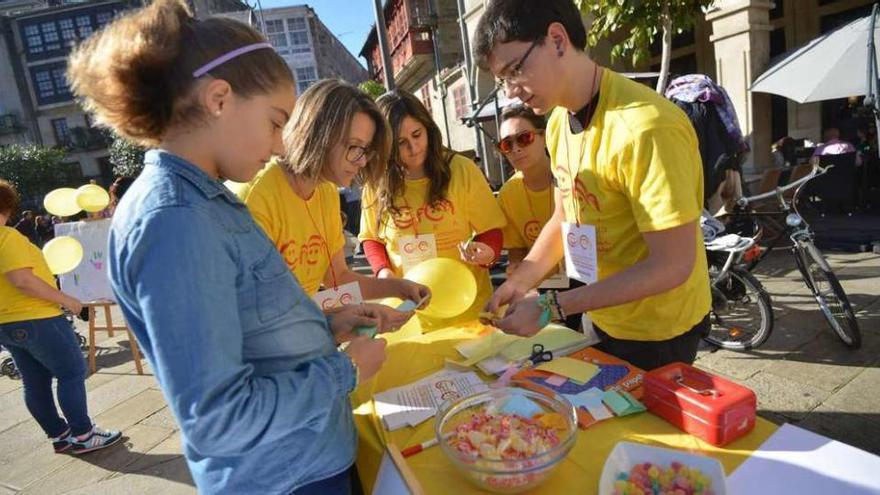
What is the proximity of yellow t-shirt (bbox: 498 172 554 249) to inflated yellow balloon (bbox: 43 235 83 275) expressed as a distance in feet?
11.8

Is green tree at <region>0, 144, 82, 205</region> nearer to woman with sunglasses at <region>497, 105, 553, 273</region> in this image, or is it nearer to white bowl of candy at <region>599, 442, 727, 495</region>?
woman with sunglasses at <region>497, 105, 553, 273</region>

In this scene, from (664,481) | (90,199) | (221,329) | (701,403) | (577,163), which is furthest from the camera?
(90,199)

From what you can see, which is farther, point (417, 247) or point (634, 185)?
point (417, 247)

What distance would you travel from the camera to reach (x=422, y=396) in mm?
1532

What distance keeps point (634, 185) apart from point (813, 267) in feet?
10.0

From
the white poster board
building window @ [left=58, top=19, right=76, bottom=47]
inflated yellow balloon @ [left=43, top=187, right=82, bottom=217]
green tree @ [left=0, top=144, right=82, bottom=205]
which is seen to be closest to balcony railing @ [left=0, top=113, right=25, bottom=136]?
green tree @ [left=0, top=144, right=82, bottom=205]

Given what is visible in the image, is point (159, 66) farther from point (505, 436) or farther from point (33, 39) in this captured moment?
point (33, 39)

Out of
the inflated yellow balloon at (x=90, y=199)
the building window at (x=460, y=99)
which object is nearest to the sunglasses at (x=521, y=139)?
the inflated yellow balloon at (x=90, y=199)

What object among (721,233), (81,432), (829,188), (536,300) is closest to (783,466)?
(536,300)

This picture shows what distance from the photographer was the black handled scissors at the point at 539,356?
5.44 ft

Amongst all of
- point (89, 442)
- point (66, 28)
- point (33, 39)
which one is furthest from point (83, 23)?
point (89, 442)

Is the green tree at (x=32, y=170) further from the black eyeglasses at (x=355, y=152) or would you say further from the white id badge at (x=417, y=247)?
the black eyeglasses at (x=355, y=152)

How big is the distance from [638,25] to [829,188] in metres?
4.74

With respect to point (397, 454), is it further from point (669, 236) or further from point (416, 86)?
point (416, 86)
